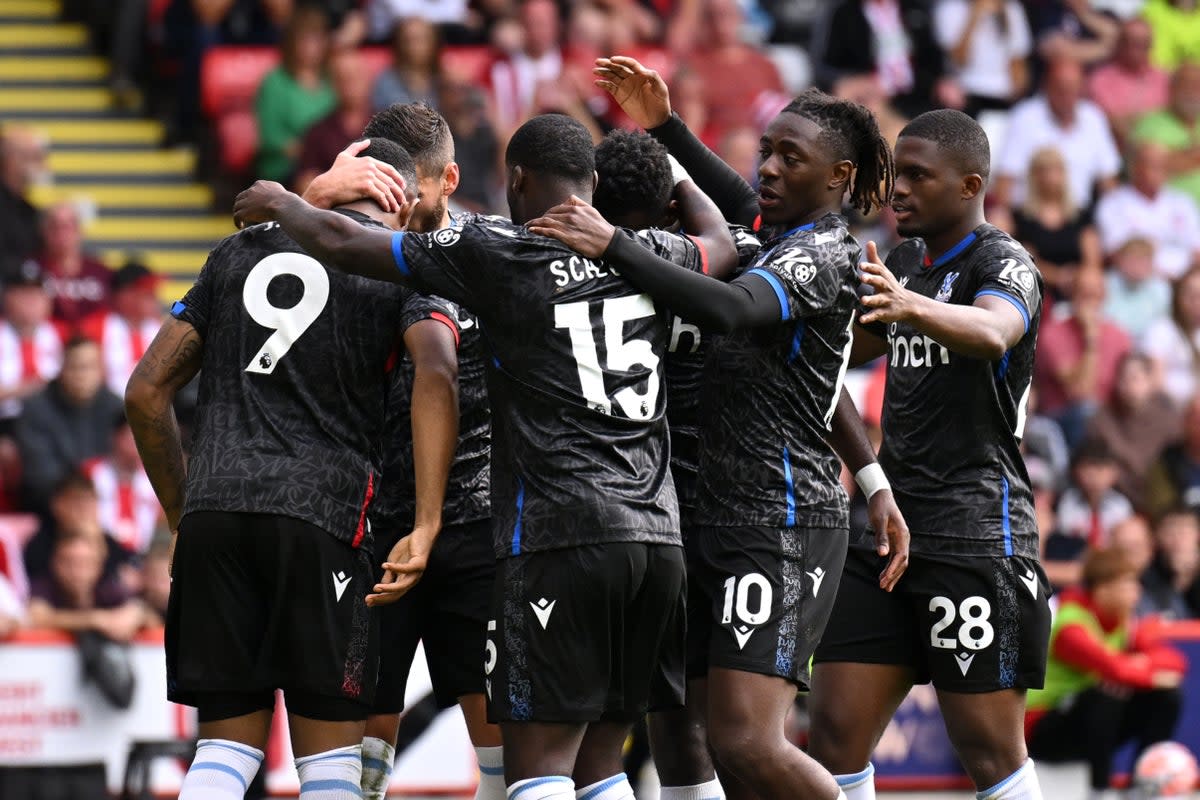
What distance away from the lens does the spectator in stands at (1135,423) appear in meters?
13.1

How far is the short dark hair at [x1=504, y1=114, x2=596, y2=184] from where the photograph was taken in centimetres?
562

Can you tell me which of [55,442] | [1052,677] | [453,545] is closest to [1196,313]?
[1052,677]

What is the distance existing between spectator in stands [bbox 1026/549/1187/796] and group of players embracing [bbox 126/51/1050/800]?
13.9 ft

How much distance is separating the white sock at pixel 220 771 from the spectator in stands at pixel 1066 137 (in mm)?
10507

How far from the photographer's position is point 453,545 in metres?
6.37

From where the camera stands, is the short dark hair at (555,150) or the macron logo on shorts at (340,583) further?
the macron logo on shorts at (340,583)

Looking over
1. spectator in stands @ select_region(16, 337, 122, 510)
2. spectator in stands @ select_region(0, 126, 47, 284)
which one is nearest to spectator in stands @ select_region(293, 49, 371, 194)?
spectator in stands @ select_region(0, 126, 47, 284)

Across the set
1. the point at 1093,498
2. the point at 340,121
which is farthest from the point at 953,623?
the point at 340,121

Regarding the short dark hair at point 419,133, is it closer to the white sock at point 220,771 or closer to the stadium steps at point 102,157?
the white sock at point 220,771

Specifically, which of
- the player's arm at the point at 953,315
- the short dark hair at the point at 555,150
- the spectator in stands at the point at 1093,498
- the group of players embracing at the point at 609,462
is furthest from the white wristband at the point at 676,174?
the spectator in stands at the point at 1093,498

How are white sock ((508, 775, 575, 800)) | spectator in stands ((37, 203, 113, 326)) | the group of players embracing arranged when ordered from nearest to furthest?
white sock ((508, 775, 575, 800))
the group of players embracing
spectator in stands ((37, 203, 113, 326))

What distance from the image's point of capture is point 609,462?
545cm

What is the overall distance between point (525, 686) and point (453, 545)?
1.09 metres

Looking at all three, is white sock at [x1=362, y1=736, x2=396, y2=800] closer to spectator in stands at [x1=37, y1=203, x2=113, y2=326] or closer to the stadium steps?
spectator in stands at [x1=37, y1=203, x2=113, y2=326]
